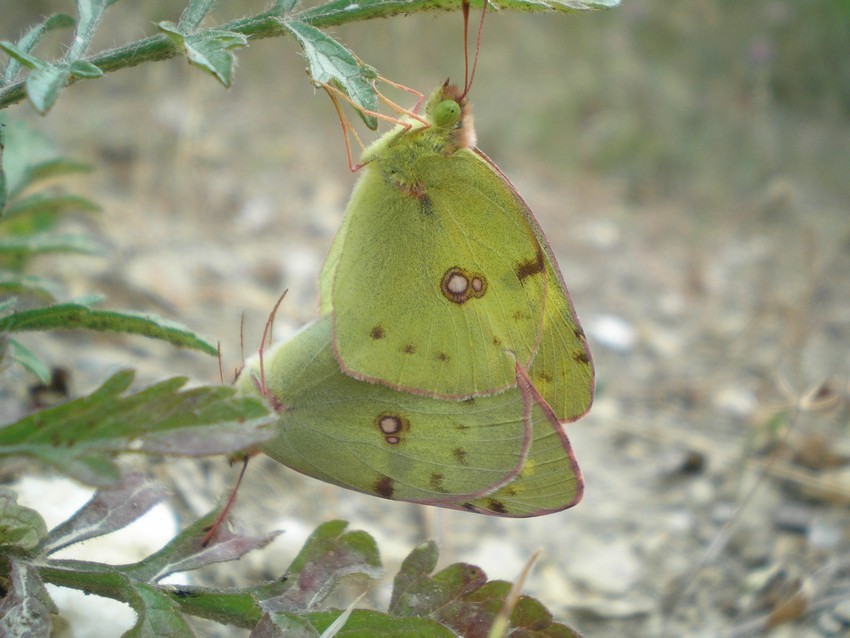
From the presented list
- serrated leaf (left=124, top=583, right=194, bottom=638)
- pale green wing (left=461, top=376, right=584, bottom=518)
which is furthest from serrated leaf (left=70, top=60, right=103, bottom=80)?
pale green wing (left=461, top=376, right=584, bottom=518)

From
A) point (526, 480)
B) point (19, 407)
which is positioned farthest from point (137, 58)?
point (19, 407)

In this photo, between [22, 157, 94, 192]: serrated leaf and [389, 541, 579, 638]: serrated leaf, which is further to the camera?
[22, 157, 94, 192]: serrated leaf

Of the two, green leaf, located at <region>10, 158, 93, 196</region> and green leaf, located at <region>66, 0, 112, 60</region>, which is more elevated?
green leaf, located at <region>10, 158, 93, 196</region>

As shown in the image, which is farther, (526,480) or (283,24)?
(526,480)

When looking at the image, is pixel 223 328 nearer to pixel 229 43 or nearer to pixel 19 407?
pixel 19 407

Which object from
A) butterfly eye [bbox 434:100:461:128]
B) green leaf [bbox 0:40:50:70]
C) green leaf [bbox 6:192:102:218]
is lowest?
green leaf [bbox 0:40:50:70]

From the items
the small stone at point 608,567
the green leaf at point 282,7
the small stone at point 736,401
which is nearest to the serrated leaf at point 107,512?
the green leaf at point 282,7

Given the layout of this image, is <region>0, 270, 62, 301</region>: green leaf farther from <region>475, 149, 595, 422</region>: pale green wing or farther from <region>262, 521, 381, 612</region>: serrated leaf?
<region>475, 149, 595, 422</region>: pale green wing
